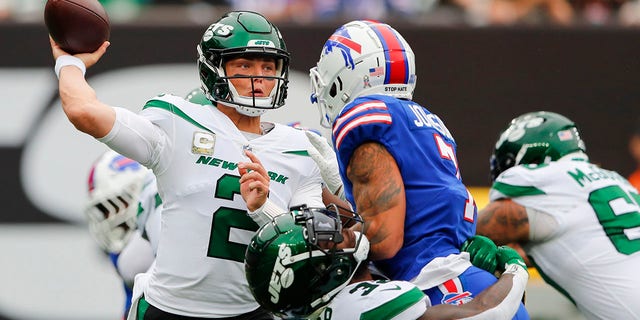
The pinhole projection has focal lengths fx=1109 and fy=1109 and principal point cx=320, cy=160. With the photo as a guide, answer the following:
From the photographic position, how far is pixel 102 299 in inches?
344

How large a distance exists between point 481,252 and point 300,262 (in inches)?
32.2

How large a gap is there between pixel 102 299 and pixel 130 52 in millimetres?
1964

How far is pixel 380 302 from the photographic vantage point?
147 inches

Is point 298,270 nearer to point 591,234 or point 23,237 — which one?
point 591,234

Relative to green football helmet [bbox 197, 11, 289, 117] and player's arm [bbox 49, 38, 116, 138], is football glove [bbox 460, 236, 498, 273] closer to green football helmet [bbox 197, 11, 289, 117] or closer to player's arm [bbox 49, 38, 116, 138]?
green football helmet [bbox 197, 11, 289, 117]

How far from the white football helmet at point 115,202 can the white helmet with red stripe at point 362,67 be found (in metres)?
2.25

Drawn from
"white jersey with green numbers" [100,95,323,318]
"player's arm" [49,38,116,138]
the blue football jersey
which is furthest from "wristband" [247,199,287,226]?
"player's arm" [49,38,116,138]

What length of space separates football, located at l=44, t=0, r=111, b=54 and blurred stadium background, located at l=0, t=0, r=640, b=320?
14.3 feet

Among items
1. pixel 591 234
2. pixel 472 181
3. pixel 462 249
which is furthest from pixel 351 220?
pixel 472 181

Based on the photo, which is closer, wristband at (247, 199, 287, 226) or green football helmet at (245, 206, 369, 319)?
green football helmet at (245, 206, 369, 319)

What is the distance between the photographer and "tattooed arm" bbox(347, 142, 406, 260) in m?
3.98

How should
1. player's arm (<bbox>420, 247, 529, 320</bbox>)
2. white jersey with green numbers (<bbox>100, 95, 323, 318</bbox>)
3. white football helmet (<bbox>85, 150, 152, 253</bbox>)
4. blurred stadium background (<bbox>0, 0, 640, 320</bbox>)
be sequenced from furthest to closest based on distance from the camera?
1. blurred stadium background (<bbox>0, 0, 640, 320</bbox>)
2. white football helmet (<bbox>85, 150, 152, 253</bbox>)
3. white jersey with green numbers (<bbox>100, 95, 323, 318</bbox>)
4. player's arm (<bbox>420, 247, 529, 320</bbox>)

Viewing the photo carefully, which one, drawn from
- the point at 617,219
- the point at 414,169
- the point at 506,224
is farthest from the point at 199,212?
the point at 617,219

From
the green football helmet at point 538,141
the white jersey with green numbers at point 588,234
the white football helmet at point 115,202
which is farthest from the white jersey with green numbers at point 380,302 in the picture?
the white football helmet at point 115,202
